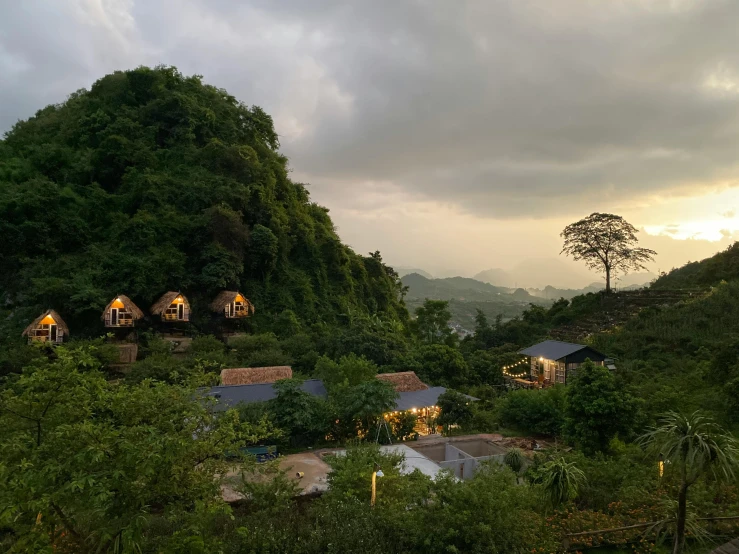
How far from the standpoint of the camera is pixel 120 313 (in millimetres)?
26344

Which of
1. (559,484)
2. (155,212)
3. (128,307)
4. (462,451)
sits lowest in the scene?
(462,451)

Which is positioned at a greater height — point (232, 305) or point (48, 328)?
point (232, 305)

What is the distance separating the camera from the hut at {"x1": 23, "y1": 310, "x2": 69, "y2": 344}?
80.5 feet

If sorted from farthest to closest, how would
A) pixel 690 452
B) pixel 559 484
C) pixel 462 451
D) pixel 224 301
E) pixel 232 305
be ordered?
1. pixel 224 301
2. pixel 232 305
3. pixel 462 451
4. pixel 559 484
5. pixel 690 452

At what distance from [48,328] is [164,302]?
19.9 feet

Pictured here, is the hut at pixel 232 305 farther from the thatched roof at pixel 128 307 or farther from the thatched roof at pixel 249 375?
the thatched roof at pixel 249 375

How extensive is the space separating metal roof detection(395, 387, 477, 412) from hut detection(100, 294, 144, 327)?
16.7 m

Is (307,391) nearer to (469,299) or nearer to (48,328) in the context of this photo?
(48,328)

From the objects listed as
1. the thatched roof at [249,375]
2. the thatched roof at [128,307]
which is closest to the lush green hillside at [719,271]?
the thatched roof at [249,375]

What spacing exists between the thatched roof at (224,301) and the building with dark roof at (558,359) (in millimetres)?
18282

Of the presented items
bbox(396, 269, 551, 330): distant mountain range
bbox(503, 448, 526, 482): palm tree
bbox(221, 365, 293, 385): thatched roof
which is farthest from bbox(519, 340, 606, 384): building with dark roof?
bbox(396, 269, 551, 330): distant mountain range

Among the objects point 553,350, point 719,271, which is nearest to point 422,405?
point 553,350

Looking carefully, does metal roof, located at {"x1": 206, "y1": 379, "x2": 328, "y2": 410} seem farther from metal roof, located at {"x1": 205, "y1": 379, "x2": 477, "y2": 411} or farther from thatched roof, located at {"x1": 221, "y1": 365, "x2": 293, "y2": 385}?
thatched roof, located at {"x1": 221, "y1": 365, "x2": 293, "y2": 385}

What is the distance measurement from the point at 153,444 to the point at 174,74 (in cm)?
4056
